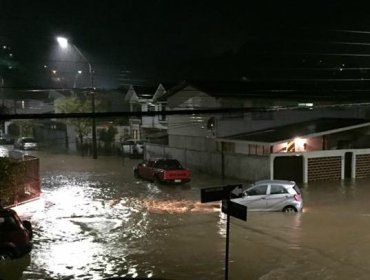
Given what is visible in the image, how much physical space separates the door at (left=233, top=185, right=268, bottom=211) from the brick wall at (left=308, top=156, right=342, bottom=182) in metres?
9.69

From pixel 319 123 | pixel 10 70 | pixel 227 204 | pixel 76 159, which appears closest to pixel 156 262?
pixel 227 204

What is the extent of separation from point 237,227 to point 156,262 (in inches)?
197

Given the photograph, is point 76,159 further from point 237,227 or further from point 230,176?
point 237,227

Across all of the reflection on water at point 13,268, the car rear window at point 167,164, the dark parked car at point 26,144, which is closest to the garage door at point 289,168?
the car rear window at point 167,164

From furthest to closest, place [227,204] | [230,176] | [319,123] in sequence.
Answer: [319,123] → [230,176] → [227,204]

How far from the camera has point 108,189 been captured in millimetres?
29281

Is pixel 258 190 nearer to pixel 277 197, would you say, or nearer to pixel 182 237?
pixel 277 197

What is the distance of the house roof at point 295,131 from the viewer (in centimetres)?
3123

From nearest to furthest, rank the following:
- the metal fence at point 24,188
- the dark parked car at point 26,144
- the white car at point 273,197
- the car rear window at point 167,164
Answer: the white car at point 273,197
the metal fence at point 24,188
the car rear window at point 167,164
the dark parked car at point 26,144

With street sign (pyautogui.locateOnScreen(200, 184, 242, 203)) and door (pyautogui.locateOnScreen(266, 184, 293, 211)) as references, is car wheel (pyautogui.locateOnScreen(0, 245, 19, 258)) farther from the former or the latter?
door (pyautogui.locateOnScreen(266, 184, 293, 211))

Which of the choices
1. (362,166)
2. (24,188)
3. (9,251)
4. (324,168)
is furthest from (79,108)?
(9,251)

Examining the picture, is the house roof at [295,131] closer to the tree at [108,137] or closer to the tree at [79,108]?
the tree at [108,137]

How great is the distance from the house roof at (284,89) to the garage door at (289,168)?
9.84 m

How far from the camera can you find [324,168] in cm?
3094
